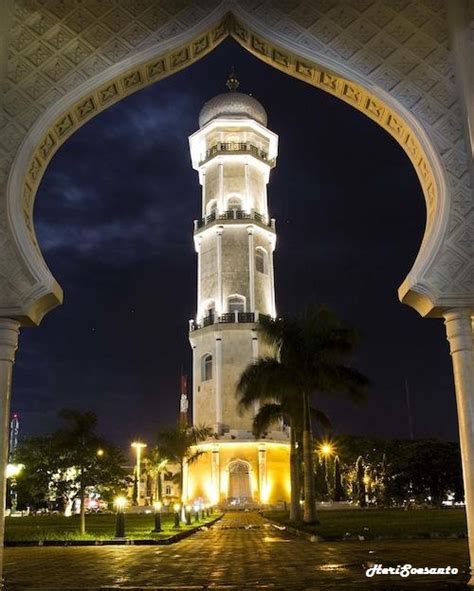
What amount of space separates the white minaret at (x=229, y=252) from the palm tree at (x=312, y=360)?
16.8 metres

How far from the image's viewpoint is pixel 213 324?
39.7 metres

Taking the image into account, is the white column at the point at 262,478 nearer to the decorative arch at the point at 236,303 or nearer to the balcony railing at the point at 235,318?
the balcony railing at the point at 235,318

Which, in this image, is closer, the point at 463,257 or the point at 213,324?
the point at 463,257

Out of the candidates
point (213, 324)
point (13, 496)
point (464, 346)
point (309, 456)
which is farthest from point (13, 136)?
point (13, 496)

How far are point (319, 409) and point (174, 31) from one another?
60.8 feet

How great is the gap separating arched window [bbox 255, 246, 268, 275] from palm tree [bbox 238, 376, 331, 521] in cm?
1739

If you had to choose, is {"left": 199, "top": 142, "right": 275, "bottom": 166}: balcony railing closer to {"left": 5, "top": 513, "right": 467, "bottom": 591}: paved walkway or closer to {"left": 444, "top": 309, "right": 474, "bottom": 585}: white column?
{"left": 5, "top": 513, "right": 467, "bottom": 591}: paved walkway

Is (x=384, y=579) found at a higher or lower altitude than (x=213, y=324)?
lower

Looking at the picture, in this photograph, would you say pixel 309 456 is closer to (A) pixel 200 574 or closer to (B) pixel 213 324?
(A) pixel 200 574

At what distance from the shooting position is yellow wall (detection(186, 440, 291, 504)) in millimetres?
38125

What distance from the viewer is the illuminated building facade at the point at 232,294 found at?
126ft

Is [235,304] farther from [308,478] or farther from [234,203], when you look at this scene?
[308,478]

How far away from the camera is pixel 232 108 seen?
4403cm

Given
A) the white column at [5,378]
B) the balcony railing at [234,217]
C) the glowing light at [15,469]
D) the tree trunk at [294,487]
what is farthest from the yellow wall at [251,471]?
the white column at [5,378]
